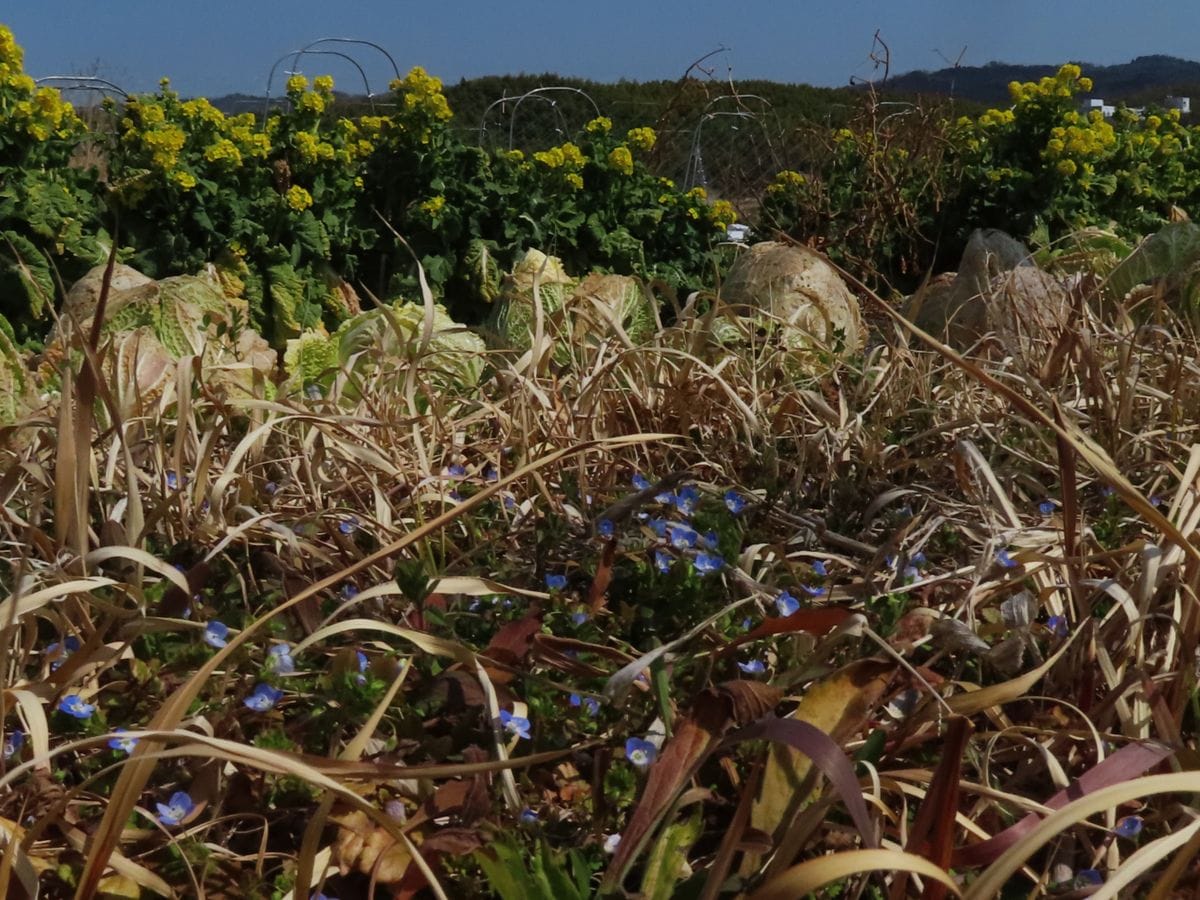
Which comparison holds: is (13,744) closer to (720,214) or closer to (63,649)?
(63,649)

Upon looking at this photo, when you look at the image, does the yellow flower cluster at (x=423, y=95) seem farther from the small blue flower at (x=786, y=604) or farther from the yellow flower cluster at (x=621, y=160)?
the small blue flower at (x=786, y=604)

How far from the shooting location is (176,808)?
4.45 ft

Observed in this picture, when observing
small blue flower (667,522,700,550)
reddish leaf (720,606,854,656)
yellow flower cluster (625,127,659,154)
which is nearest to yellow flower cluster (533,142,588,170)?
yellow flower cluster (625,127,659,154)

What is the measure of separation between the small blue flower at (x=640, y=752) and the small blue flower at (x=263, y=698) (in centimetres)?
45

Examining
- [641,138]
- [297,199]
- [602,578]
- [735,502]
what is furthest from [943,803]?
[641,138]

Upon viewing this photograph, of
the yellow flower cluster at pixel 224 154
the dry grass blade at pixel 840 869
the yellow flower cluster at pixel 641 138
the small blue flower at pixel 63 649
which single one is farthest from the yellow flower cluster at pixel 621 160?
the dry grass blade at pixel 840 869

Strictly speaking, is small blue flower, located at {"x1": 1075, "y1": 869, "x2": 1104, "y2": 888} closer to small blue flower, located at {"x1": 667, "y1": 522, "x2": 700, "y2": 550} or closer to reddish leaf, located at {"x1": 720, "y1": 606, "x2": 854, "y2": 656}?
reddish leaf, located at {"x1": 720, "y1": 606, "x2": 854, "y2": 656}

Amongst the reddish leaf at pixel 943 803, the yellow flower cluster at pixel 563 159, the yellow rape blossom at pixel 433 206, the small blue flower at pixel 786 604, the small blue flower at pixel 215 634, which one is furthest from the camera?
the yellow flower cluster at pixel 563 159

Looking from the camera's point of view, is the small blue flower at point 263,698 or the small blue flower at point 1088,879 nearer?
the small blue flower at point 1088,879

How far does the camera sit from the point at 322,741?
1.50m

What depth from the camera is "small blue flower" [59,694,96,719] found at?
4.80 ft

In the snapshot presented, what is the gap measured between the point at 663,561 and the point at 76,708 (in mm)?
856

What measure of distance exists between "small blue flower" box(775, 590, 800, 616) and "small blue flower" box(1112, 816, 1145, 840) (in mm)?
518

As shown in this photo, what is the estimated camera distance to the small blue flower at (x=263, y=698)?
1475 mm
